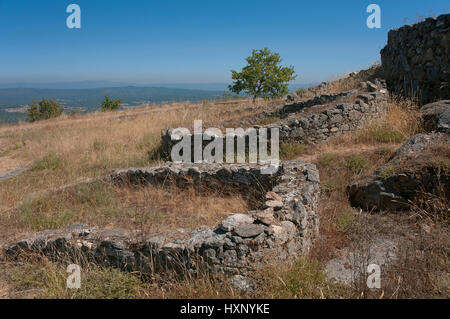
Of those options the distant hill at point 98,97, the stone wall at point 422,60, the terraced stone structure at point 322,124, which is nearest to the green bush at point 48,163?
the terraced stone structure at point 322,124

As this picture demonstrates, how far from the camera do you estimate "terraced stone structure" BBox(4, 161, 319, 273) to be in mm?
3658

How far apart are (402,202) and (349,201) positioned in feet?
3.19

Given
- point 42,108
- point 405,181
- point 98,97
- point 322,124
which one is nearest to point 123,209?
point 405,181

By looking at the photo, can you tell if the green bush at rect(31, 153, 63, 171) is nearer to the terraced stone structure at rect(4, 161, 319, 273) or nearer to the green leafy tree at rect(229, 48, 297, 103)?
the terraced stone structure at rect(4, 161, 319, 273)

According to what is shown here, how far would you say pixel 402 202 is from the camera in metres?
5.61

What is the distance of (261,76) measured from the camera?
75.3 ft

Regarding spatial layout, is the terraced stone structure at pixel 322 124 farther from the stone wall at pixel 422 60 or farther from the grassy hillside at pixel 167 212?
the stone wall at pixel 422 60

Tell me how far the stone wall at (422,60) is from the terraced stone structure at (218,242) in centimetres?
846

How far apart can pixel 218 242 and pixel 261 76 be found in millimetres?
20693

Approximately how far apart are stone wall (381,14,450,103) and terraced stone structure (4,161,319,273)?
8456 mm

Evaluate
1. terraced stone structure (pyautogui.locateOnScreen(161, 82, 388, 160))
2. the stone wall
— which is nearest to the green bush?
terraced stone structure (pyautogui.locateOnScreen(161, 82, 388, 160))

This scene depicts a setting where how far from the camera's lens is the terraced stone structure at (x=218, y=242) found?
3658 mm
